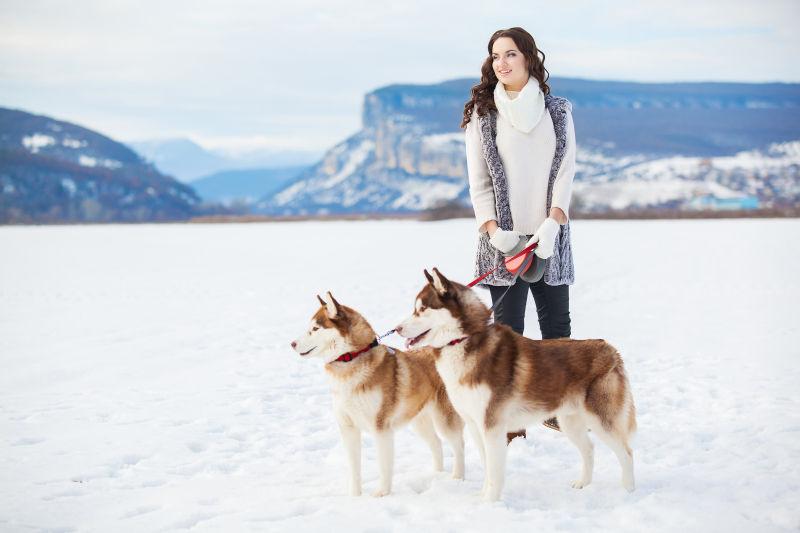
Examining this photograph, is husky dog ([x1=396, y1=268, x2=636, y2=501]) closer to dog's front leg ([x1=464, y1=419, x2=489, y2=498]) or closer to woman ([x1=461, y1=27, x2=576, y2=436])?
dog's front leg ([x1=464, y1=419, x2=489, y2=498])

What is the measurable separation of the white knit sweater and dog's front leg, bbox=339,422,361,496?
5.87 ft

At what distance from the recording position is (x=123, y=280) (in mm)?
21078

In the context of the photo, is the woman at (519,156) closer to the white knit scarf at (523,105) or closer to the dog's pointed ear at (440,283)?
the white knit scarf at (523,105)

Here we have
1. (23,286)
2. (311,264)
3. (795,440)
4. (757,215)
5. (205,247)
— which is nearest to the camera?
(795,440)

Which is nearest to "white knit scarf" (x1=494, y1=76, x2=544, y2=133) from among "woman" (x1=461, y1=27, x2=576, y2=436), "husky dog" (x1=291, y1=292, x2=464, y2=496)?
"woman" (x1=461, y1=27, x2=576, y2=436)

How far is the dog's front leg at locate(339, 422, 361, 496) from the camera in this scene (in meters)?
4.91

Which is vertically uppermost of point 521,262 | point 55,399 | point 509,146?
point 509,146

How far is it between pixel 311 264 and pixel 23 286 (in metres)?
9.38

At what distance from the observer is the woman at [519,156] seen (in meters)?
5.11

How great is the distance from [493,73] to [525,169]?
80cm

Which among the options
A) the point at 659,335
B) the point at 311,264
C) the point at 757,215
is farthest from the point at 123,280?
the point at 757,215

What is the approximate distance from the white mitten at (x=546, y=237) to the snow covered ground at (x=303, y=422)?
167cm

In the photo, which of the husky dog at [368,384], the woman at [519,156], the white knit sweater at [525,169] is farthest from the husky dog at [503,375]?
the white knit sweater at [525,169]

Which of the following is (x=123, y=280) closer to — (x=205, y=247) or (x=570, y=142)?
(x=205, y=247)
